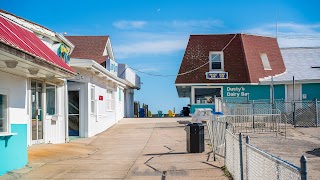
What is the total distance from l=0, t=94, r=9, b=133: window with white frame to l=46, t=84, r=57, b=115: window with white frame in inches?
254

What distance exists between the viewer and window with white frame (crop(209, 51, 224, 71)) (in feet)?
109

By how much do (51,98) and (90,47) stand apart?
15.2m

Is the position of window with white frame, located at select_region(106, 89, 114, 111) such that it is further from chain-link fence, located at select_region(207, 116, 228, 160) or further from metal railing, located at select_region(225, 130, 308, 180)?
metal railing, located at select_region(225, 130, 308, 180)

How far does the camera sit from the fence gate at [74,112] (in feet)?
71.4

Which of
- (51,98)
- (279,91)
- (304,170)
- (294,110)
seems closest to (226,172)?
(304,170)

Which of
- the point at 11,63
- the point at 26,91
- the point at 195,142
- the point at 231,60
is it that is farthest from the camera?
the point at 231,60

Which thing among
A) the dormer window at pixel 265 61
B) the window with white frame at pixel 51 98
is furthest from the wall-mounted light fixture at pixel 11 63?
the dormer window at pixel 265 61

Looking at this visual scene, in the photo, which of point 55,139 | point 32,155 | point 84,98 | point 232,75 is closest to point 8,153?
point 32,155

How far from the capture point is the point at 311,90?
3162 cm

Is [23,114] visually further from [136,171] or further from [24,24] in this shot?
[24,24]

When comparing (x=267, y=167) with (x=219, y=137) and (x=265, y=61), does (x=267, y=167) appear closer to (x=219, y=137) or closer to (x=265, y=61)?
(x=219, y=137)

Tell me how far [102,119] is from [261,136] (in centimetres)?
887

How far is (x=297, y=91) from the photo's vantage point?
31.9 metres

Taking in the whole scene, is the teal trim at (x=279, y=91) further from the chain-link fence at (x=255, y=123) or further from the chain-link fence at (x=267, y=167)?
the chain-link fence at (x=267, y=167)
